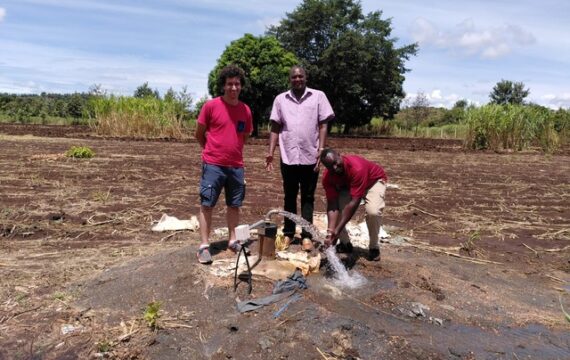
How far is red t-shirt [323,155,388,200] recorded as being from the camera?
14.4 ft

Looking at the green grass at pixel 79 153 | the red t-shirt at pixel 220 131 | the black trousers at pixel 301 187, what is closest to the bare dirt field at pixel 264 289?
the black trousers at pixel 301 187

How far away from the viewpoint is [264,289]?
3.96 m

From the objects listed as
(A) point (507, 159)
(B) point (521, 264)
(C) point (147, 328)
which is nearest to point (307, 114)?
(C) point (147, 328)

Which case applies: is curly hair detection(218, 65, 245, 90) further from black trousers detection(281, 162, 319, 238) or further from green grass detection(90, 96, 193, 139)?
green grass detection(90, 96, 193, 139)

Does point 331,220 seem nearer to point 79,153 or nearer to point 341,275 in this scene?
point 341,275

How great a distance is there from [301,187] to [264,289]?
138cm

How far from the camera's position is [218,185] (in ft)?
14.8

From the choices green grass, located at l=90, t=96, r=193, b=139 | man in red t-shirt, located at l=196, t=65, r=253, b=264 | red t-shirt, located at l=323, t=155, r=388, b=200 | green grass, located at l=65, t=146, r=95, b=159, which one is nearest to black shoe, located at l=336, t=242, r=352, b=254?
red t-shirt, located at l=323, t=155, r=388, b=200

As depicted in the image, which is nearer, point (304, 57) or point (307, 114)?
point (307, 114)

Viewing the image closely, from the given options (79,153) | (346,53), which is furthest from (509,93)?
(79,153)

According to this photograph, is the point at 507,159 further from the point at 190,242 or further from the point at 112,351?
the point at 112,351

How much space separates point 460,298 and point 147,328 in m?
2.52

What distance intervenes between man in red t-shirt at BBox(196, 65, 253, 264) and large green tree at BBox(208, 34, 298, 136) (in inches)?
785

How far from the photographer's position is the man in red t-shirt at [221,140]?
4.41 metres
